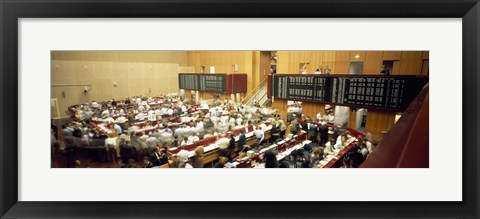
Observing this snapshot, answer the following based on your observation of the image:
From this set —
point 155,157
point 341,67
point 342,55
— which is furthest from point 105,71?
point 341,67

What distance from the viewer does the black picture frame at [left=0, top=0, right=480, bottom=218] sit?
60.9 inches

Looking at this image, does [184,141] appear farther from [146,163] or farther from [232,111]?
[232,111]

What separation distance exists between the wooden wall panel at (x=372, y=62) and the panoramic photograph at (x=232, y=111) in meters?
0.01

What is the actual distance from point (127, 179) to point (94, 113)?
2.96ft

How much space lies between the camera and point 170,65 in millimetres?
1923

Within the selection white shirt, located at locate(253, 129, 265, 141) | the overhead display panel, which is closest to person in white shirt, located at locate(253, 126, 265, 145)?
white shirt, located at locate(253, 129, 265, 141)

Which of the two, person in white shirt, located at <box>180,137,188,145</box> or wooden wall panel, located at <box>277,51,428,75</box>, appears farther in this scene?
person in white shirt, located at <box>180,137,188,145</box>

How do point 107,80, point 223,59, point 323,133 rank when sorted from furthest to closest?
point 323,133 → point 107,80 → point 223,59

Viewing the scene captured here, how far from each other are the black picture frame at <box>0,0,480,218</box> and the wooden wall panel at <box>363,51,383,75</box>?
Result: 0.30 m

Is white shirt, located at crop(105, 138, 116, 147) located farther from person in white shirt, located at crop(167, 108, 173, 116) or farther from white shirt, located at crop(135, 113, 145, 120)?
person in white shirt, located at crop(167, 108, 173, 116)

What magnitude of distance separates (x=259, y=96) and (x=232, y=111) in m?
0.37

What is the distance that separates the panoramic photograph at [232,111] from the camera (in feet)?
5.79
